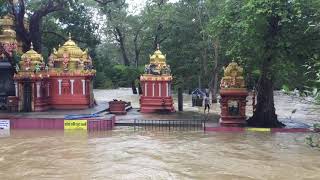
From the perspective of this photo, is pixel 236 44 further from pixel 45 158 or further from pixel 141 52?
pixel 141 52

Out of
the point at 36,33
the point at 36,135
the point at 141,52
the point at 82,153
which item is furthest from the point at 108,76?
the point at 82,153

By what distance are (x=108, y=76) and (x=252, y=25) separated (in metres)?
54.2

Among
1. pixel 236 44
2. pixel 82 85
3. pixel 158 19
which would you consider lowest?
pixel 82 85

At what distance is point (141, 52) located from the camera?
209 feet

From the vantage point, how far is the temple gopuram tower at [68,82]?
35156 millimetres

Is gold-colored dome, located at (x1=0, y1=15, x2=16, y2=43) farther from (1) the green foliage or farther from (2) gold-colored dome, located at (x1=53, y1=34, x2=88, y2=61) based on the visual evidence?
(1) the green foliage

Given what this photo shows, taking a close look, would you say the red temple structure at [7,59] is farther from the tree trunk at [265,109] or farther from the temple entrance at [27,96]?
the tree trunk at [265,109]

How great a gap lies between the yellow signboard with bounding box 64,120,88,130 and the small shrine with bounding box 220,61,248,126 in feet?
26.0

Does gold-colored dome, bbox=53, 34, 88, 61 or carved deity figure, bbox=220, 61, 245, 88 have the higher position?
gold-colored dome, bbox=53, 34, 88, 61

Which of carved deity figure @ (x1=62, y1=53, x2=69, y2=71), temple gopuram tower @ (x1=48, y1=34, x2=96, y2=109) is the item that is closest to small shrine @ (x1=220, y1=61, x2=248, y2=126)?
temple gopuram tower @ (x1=48, y1=34, x2=96, y2=109)

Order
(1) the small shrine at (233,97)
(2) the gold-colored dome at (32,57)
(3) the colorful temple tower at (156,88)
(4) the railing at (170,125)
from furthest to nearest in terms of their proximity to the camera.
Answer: (3) the colorful temple tower at (156,88)
(2) the gold-colored dome at (32,57)
(1) the small shrine at (233,97)
(4) the railing at (170,125)

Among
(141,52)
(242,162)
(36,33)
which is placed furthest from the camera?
(141,52)

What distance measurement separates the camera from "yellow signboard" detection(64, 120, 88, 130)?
27.0 meters

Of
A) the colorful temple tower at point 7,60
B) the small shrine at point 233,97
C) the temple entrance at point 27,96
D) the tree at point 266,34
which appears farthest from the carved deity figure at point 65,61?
the small shrine at point 233,97
